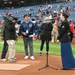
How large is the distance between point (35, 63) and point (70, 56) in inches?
77.8

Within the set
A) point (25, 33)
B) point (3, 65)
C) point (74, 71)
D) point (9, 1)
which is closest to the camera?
point (74, 71)

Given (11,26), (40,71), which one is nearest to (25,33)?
(11,26)

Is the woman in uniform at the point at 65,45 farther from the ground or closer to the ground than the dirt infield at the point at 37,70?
farther from the ground

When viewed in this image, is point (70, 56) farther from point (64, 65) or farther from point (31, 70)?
point (31, 70)

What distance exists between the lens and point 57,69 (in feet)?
32.7

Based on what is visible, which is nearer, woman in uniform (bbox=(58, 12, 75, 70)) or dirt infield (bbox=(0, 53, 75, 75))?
dirt infield (bbox=(0, 53, 75, 75))

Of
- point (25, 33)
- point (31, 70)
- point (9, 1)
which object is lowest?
point (31, 70)

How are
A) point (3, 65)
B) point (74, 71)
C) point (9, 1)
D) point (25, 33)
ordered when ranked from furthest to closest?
1. point (9, 1)
2. point (25, 33)
3. point (3, 65)
4. point (74, 71)

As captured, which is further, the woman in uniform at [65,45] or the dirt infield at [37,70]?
the woman in uniform at [65,45]

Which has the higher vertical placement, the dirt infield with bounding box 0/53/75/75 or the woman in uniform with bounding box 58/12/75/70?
the woman in uniform with bounding box 58/12/75/70

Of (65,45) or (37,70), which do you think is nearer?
(65,45)

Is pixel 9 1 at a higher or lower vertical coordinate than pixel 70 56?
higher

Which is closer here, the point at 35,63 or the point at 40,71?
the point at 40,71

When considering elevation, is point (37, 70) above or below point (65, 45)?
below
